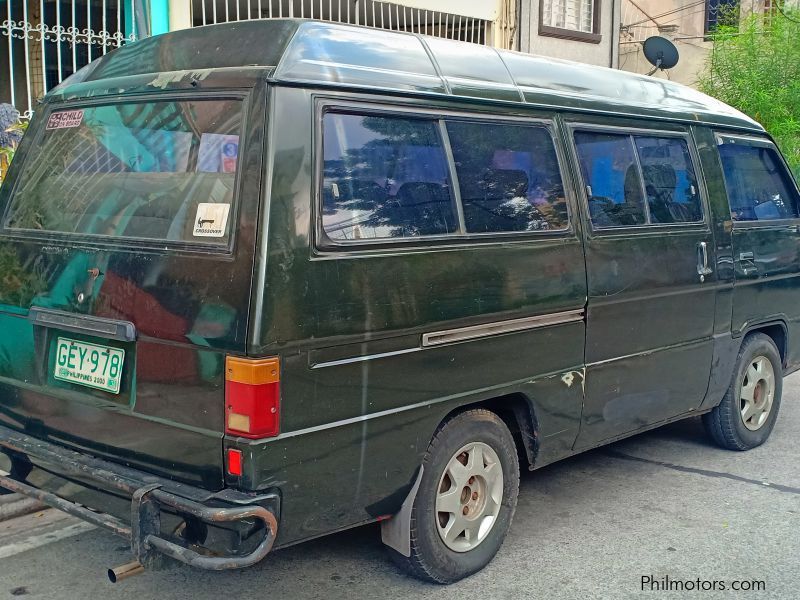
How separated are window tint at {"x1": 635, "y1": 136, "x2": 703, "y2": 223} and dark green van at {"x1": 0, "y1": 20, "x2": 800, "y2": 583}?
21cm

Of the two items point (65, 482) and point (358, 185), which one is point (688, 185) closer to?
point (358, 185)

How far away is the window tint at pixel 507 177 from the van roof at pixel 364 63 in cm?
17

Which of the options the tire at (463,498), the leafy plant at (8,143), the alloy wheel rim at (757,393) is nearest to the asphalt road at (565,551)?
the tire at (463,498)

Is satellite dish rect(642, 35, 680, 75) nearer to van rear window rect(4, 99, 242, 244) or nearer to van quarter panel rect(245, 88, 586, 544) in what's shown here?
van quarter panel rect(245, 88, 586, 544)

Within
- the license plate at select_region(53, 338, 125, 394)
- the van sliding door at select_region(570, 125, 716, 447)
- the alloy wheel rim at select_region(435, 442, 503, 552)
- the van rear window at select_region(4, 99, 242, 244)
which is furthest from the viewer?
the van sliding door at select_region(570, 125, 716, 447)

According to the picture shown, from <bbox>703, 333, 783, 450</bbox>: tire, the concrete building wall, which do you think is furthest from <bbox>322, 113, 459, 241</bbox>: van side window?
the concrete building wall

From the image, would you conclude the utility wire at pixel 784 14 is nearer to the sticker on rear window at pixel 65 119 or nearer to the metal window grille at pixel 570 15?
the metal window grille at pixel 570 15

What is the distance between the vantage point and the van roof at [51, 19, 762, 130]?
333 centimetres

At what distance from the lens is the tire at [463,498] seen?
12.2 ft

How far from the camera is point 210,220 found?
3.28 m

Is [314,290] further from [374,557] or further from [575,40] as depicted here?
[575,40]

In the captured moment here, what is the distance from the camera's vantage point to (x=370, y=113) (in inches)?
138

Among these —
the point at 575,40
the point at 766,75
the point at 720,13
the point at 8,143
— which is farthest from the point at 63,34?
the point at 720,13

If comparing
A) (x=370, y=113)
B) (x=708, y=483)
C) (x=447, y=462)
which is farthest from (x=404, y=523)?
(x=708, y=483)
